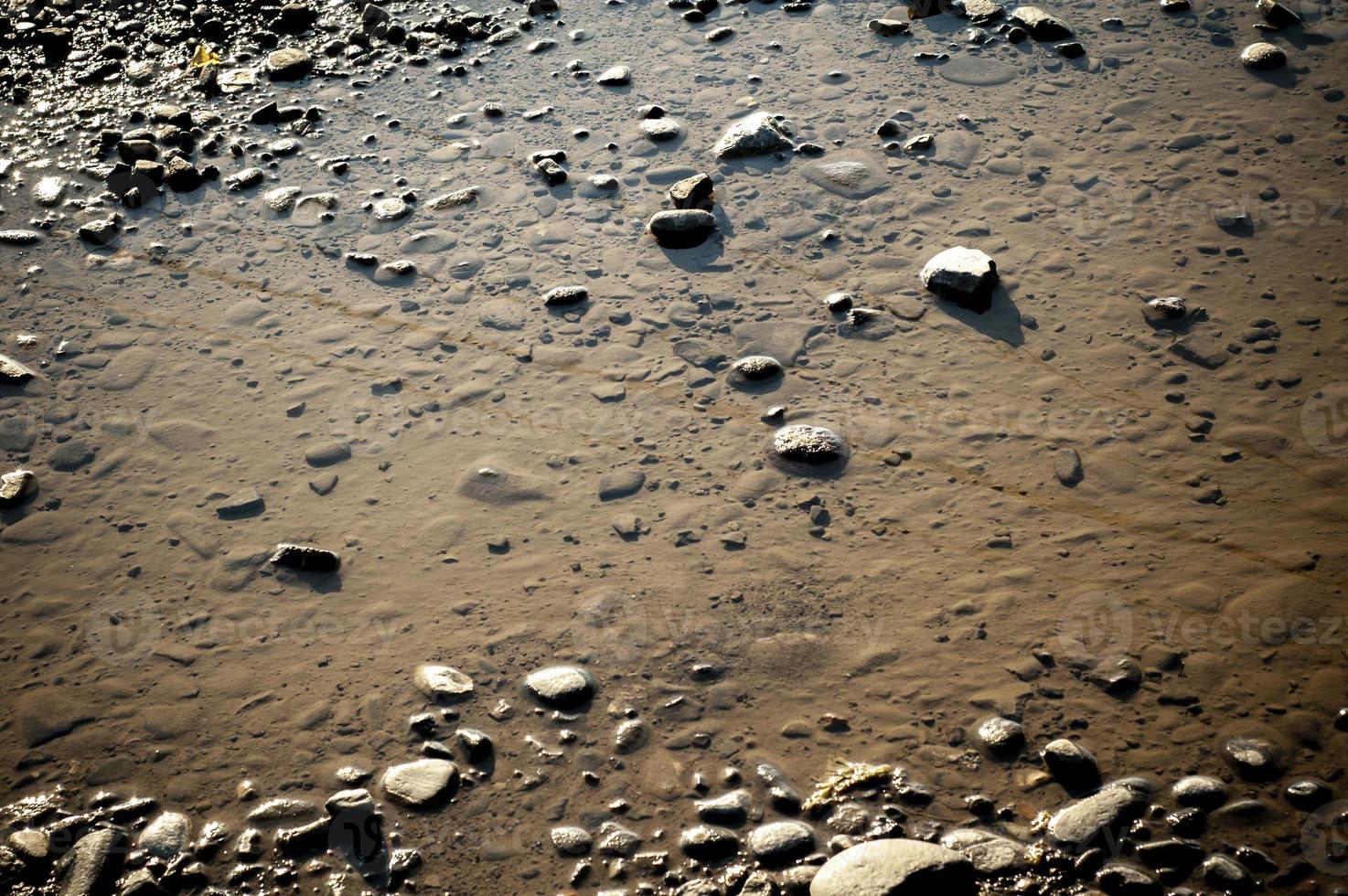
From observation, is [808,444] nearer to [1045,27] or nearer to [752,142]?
[752,142]

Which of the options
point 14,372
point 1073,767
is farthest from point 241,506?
point 1073,767

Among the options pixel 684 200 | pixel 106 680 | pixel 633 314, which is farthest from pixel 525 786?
pixel 684 200

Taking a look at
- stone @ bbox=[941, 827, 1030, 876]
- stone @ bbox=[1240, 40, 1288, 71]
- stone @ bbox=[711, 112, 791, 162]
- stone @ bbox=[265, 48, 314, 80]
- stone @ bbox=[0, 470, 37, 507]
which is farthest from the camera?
stone @ bbox=[265, 48, 314, 80]

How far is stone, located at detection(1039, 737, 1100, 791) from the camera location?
2500 mm

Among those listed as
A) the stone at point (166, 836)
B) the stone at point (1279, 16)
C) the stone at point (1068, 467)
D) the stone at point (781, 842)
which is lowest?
the stone at point (166, 836)

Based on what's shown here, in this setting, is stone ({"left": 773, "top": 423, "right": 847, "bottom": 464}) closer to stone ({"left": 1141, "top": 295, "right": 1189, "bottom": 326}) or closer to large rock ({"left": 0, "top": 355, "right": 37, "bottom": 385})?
stone ({"left": 1141, "top": 295, "right": 1189, "bottom": 326})

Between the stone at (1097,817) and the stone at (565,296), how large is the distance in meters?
2.49

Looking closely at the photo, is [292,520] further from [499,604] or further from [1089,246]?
[1089,246]

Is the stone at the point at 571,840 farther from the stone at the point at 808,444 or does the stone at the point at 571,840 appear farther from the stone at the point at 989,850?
the stone at the point at 808,444

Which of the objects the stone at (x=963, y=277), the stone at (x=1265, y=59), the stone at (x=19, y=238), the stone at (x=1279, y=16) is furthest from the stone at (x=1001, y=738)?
the stone at (x=19, y=238)

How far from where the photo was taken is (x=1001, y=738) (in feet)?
8.50

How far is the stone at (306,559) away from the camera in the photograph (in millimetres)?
3232

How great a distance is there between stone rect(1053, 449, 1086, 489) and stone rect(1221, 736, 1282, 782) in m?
0.92

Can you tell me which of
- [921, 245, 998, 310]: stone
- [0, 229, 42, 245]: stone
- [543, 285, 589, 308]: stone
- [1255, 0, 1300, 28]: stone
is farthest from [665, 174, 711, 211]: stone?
[1255, 0, 1300, 28]: stone
